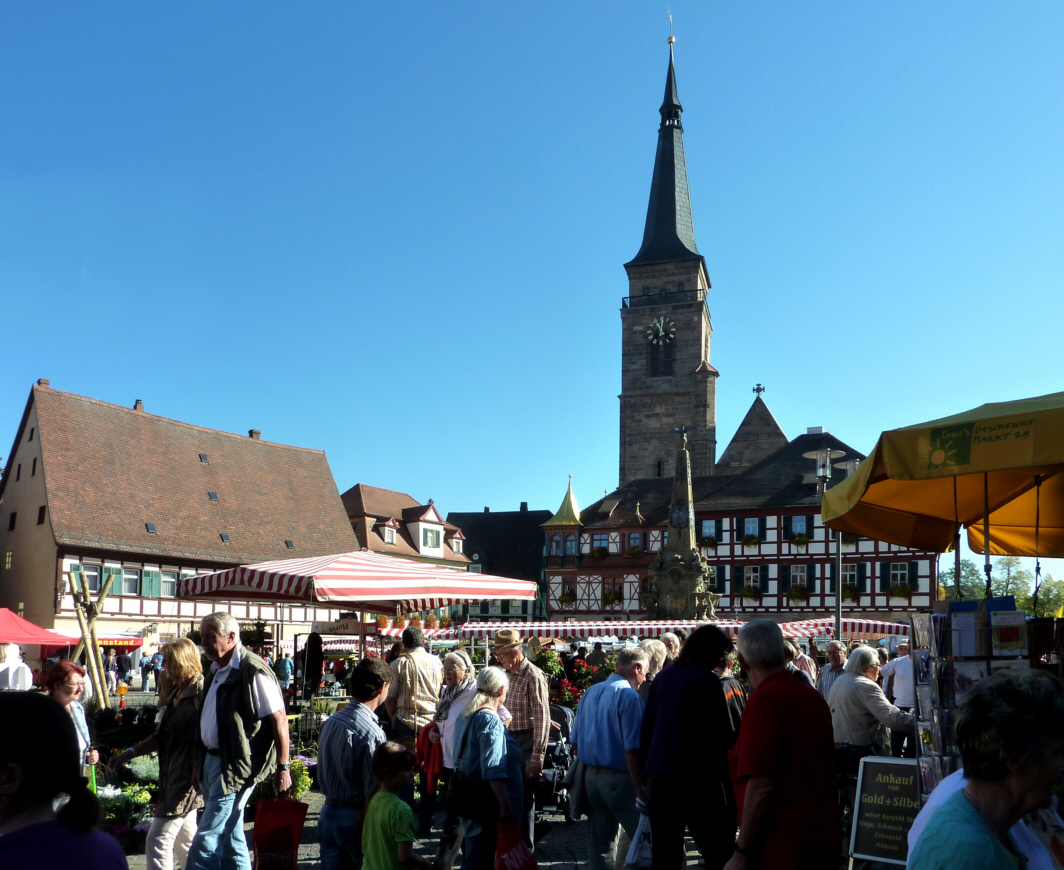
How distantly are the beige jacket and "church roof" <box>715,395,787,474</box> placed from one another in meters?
51.9

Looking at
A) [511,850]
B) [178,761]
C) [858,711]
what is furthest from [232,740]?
[858,711]

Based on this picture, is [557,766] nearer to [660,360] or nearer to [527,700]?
[527,700]

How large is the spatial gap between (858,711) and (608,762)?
236 centimetres

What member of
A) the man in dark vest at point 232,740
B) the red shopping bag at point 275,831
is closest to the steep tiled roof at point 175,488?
the man in dark vest at point 232,740

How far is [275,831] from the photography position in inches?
220

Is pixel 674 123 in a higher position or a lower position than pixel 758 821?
higher

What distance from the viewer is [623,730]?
5.98 meters

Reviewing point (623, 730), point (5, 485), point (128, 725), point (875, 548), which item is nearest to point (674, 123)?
point (875, 548)

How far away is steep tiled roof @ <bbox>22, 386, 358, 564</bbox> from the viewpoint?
123 ft

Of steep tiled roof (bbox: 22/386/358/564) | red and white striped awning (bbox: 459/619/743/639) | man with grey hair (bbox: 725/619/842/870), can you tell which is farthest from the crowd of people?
steep tiled roof (bbox: 22/386/358/564)

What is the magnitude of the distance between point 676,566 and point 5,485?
26.3 m

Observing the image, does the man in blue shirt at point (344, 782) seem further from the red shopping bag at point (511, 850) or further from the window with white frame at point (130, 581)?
the window with white frame at point (130, 581)

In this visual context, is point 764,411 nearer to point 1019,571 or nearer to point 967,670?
point 1019,571

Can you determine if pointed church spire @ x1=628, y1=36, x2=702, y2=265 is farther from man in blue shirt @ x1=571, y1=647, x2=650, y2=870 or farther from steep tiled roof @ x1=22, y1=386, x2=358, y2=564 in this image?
man in blue shirt @ x1=571, y1=647, x2=650, y2=870
